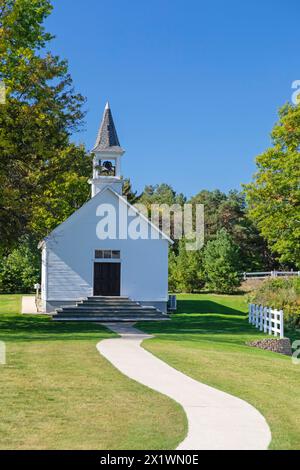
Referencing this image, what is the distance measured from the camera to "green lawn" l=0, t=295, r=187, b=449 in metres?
7.14

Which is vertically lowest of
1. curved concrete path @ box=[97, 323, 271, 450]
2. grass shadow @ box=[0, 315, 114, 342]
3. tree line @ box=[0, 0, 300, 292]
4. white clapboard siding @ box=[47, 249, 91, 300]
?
grass shadow @ box=[0, 315, 114, 342]

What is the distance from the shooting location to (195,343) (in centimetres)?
1833

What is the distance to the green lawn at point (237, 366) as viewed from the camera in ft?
28.9

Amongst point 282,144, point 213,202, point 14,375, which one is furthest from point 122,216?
point 213,202

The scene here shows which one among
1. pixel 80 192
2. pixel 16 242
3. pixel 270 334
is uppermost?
pixel 80 192

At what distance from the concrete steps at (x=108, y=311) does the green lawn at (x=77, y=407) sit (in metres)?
13.2

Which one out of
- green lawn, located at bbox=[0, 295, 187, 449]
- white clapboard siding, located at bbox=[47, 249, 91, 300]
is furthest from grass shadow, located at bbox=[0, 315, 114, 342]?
green lawn, located at bbox=[0, 295, 187, 449]

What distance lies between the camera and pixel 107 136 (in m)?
33.5

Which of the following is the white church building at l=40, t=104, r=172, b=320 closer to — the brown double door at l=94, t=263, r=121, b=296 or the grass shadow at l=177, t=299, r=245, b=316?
the brown double door at l=94, t=263, r=121, b=296

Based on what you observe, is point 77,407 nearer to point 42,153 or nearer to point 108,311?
point 42,153

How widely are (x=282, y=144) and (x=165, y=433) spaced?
90.3 feet

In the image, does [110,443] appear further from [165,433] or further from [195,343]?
[195,343]

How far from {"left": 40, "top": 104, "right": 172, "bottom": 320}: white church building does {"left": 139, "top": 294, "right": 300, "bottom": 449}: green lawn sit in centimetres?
425
